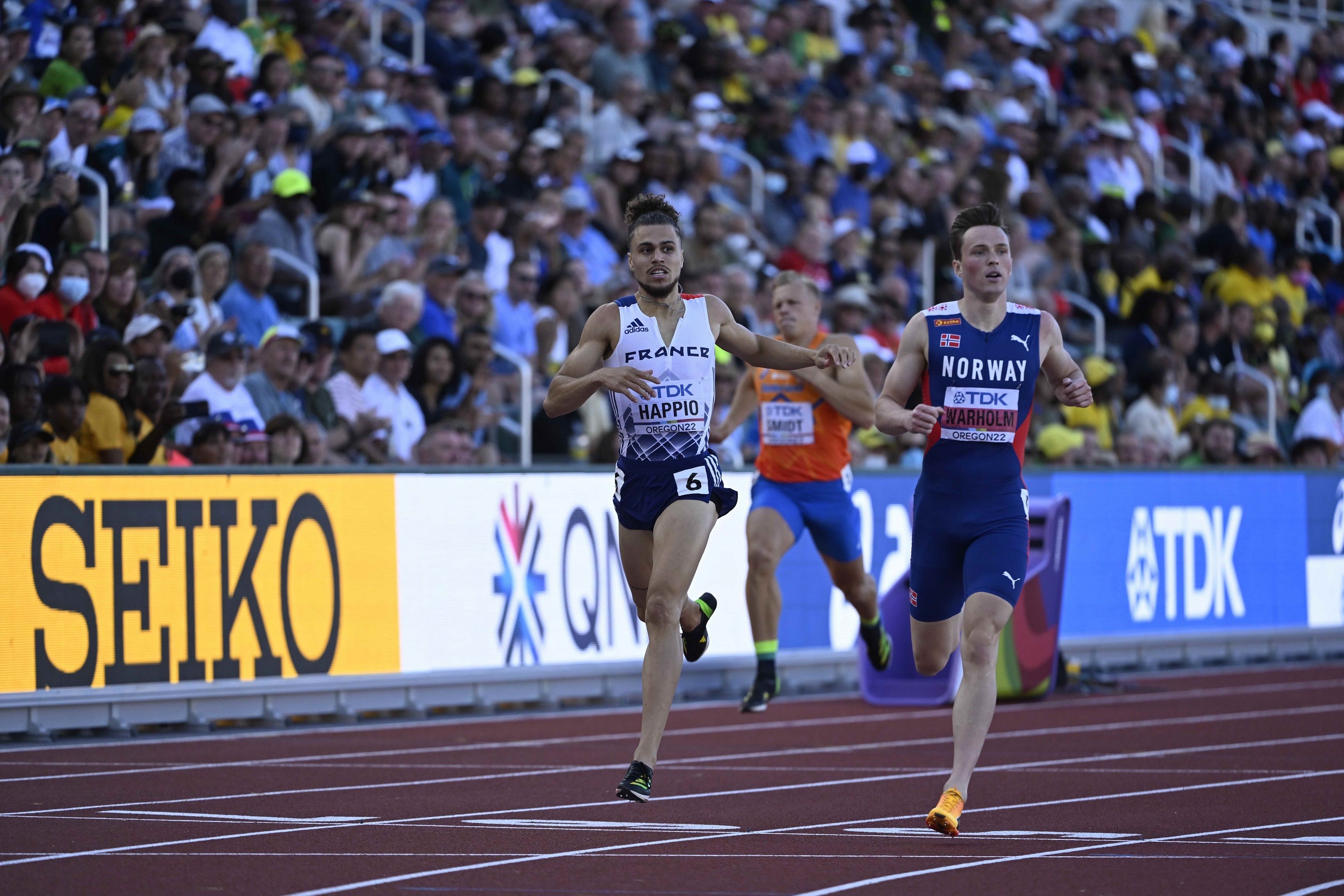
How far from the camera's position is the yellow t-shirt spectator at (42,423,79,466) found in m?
12.9

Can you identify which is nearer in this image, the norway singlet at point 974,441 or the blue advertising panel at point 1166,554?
the norway singlet at point 974,441

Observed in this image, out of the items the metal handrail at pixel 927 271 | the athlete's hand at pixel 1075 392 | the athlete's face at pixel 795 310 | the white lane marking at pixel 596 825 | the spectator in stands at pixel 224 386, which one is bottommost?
the white lane marking at pixel 596 825

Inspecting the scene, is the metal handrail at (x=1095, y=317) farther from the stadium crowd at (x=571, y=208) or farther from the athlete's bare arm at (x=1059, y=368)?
the athlete's bare arm at (x=1059, y=368)

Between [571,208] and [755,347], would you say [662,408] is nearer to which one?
[755,347]

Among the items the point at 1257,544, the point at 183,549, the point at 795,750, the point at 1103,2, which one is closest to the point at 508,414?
the point at 183,549

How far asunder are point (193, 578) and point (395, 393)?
3.35m

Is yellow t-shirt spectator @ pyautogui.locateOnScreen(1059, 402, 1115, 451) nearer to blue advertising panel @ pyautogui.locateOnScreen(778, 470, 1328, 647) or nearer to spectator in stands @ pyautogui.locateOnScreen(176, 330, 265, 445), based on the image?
blue advertising panel @ pyautogui.locateOnScreen(778, 470, 1328, 647)

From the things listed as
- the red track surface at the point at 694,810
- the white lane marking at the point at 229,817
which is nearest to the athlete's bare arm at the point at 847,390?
the red track surface at the point at 694,810

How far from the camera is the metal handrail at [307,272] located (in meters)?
16.0

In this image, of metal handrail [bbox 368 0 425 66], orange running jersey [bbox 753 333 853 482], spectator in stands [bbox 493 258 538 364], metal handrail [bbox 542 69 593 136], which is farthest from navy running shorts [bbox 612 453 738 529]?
metal handrail [bbox 542 69 593 136]

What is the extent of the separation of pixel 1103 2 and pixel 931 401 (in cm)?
2394

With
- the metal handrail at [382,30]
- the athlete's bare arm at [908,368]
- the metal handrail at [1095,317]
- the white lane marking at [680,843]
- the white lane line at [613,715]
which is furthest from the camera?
the metal handrail at [1095,317]

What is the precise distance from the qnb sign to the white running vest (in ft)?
33.9

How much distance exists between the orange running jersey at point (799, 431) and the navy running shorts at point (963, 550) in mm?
4014
